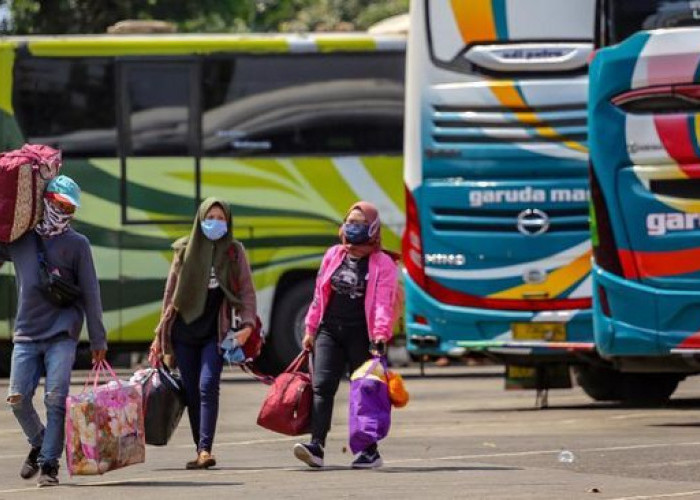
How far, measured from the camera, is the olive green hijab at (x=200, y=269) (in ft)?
46.9

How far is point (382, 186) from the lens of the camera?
25.0m

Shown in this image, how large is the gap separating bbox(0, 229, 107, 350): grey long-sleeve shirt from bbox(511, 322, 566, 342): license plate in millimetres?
7306

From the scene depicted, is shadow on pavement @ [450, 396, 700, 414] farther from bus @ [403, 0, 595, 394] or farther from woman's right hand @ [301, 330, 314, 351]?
woman's right hand @ [301, 330, 314, 351]

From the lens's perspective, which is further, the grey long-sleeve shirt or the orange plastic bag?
the orange plastic bag

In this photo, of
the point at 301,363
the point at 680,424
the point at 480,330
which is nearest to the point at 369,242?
the point at 301,363

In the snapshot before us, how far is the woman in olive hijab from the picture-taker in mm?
14289

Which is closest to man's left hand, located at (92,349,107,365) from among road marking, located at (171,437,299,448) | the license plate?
road marking, located at (171,437,299,448)

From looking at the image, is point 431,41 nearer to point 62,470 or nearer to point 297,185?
point 297,185

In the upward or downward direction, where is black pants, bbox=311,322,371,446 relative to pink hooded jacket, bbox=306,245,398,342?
downward

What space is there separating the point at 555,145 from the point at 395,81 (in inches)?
202

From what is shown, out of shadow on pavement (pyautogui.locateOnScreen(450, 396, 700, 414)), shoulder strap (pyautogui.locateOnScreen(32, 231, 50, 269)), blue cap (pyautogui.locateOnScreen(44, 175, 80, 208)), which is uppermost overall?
blue cap (pyautogui.locateOnScreen(44, 175, 80, 208))

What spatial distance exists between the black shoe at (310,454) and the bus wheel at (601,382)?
7301 mm

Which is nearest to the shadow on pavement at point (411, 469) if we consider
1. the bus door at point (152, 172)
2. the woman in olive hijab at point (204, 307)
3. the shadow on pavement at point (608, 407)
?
Answer: the woman in olive hijab at point (204, 307)

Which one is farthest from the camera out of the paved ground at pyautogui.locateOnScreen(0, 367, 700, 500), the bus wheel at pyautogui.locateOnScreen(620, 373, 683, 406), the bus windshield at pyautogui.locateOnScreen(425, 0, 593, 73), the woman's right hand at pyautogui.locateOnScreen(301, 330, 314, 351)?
the bus wheel at pyautogui.locateOnScreen(620, 373, 683, 406)
